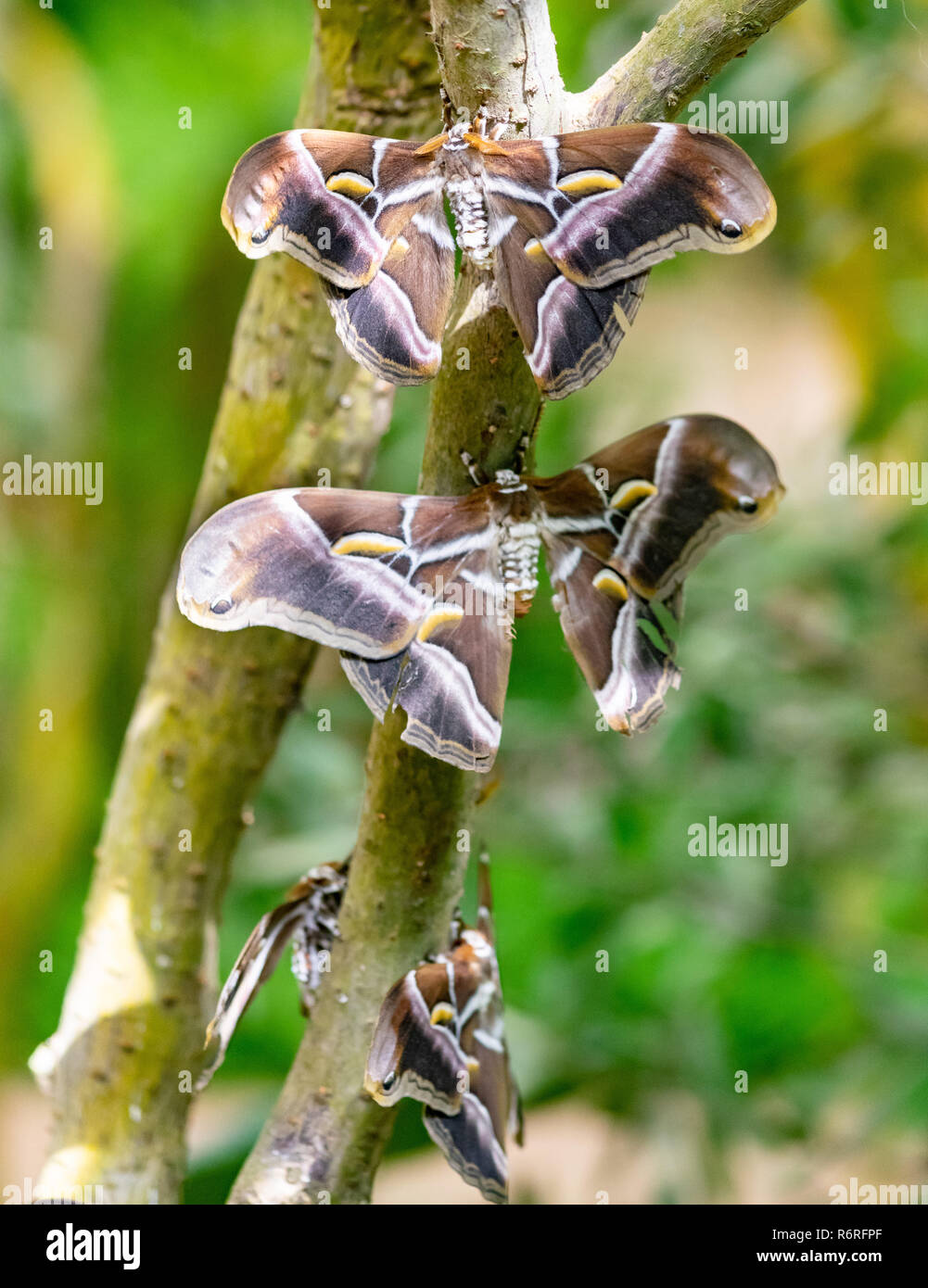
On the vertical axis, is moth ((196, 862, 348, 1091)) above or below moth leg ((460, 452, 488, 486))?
below

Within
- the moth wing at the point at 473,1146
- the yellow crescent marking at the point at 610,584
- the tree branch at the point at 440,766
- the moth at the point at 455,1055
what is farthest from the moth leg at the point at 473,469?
the moth wing at the point at 473,1146

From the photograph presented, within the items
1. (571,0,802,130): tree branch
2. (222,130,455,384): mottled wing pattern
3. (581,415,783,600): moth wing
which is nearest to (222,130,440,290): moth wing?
(222,130,455,384): mottled wing pattern

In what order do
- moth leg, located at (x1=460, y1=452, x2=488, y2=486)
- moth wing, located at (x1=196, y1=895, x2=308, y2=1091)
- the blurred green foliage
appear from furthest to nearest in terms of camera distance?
the blurred green foliage
moth wing, located at (x1=196, y1=895, x2=308, y2=1091)
moth leg, located at (x1=460, y1=452, x2=488, y2=486)

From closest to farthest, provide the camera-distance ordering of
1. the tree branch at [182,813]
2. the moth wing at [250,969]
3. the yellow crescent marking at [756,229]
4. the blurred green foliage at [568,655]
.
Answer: the yellow crescent marking at [756,229] → the moth wing at [250,969] → the tree branch at [182,813] → the blurred green foliage at [568,655]

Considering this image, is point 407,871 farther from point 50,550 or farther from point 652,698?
point 50,550

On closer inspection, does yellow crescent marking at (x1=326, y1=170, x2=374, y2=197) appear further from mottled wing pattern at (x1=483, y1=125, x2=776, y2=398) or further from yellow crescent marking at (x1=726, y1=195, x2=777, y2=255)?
yellow crescent marking at (x1=726, y1=195, x2=777, y2=255)

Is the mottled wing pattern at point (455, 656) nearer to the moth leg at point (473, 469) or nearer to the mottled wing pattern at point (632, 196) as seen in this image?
the moth leg at point (473, 469)

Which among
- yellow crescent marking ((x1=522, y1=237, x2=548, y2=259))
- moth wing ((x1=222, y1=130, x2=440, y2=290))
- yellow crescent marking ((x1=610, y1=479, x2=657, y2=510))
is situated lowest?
yellow crescent marking ((x1=610, y1=479, x2=657, y2=510))
